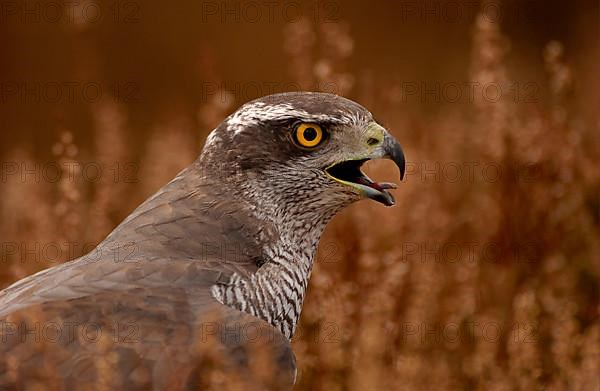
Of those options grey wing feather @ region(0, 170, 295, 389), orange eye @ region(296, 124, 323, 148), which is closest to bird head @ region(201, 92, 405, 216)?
orange eye @ region(296, 124, 323, 148)

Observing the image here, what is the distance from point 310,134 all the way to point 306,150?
0.20ft

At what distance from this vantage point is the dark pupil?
3941 millimetres

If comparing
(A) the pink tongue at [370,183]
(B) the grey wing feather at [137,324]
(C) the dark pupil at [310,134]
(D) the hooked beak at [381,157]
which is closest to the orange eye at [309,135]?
(C) the dark pupil at [310,134]

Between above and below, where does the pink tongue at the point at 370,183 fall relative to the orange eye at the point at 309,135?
below

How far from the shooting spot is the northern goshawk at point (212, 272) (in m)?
3.27

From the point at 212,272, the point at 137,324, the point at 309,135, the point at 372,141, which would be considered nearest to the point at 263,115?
the point at 309,135

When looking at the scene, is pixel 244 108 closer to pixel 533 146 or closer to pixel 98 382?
pixel 98 382

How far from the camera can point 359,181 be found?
4051 millimetres

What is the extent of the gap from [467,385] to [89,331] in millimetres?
1855

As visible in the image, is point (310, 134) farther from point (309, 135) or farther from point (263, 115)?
point (263, 115)

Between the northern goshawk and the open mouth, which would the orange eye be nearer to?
the northern goshawk

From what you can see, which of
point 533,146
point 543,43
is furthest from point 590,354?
point 543,43

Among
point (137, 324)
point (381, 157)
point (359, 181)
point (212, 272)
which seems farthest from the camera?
point (359, 181)

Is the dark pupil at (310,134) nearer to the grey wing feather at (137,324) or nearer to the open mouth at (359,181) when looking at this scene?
the open mouth at (359,181)
